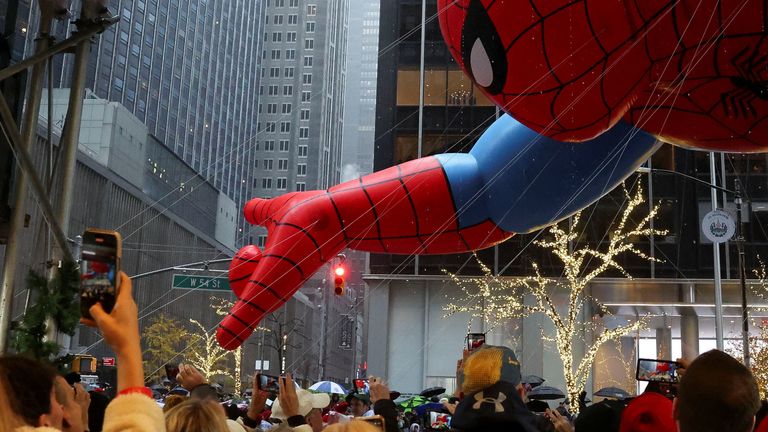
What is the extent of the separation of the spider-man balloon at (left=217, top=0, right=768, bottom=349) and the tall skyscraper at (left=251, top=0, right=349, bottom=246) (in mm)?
118910

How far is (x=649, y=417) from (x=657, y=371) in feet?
9.30

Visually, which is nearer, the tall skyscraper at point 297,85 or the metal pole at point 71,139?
the metal pole at point 71,139

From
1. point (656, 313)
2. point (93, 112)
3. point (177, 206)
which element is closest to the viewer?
point (656, 313)

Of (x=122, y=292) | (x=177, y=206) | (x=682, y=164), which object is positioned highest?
(x=177, y=206)

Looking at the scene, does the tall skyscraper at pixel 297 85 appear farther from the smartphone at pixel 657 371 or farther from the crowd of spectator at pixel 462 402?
the crowd of spectator at pixel 462 402

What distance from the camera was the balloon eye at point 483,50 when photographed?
4649mm

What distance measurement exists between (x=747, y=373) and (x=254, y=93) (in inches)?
4544

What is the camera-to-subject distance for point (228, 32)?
99062mm

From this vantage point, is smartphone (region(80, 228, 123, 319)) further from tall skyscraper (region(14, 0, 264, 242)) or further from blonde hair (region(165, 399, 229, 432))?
tall skyscraper (region(14, 0, 264, 242))

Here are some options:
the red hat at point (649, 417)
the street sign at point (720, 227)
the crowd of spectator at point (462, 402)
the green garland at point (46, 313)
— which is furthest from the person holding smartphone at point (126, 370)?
the street sign at point (720, 227)

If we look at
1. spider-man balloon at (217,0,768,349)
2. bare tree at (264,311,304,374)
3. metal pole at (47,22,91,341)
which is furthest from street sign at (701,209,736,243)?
bare tree at (264,311,304,374)

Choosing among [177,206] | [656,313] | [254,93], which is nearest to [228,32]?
[254,93]

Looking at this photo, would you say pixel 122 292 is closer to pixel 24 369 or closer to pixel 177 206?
pixel 24 369

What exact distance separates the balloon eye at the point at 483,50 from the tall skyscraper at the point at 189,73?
47243 millimetres
